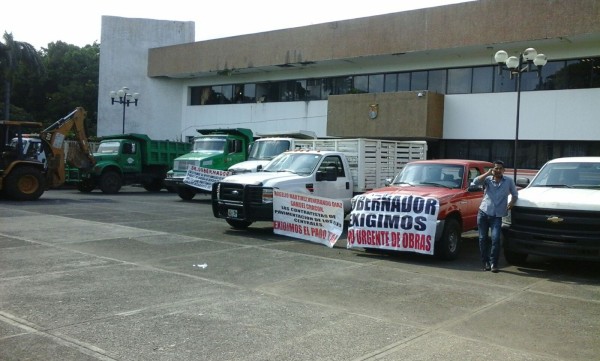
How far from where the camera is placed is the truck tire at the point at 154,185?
87.5 ft

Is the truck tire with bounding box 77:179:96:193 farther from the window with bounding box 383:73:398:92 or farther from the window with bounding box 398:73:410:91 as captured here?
the window with bounding box 398:73:410:91

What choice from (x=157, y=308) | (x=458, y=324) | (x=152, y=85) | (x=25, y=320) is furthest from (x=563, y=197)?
(x=152, y=85)

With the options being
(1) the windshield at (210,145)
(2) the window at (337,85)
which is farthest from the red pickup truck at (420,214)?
(2) the window at (337,85)

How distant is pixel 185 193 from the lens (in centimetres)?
2202

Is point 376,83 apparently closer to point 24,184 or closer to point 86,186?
point 86,186

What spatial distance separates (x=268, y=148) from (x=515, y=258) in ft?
34.7

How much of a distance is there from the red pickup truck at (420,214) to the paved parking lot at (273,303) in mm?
331

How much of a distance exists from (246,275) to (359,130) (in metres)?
20.3

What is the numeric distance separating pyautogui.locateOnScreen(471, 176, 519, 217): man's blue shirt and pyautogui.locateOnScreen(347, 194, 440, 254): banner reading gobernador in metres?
0.86

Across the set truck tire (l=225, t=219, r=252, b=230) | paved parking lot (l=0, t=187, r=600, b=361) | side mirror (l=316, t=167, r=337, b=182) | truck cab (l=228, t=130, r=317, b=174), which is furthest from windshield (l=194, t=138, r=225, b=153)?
paved parking lot (l=0, t=187, r=600, b=361)

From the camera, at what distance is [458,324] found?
612 cm

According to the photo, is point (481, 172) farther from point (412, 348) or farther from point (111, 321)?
point (111, 321)

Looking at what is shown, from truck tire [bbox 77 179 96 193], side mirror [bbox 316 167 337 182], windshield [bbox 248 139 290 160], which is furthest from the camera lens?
truck tire [bbox 77 179 96 193]

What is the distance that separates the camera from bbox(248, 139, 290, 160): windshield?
18.5 m
